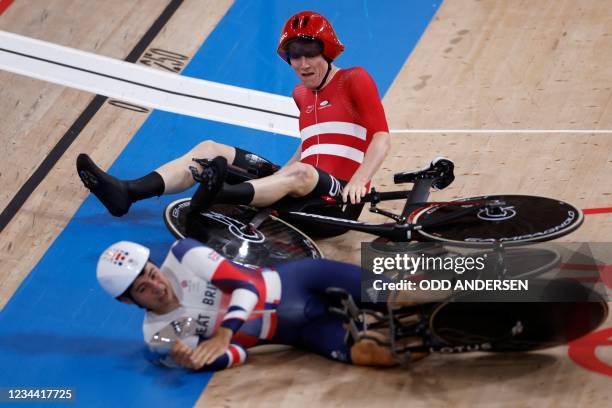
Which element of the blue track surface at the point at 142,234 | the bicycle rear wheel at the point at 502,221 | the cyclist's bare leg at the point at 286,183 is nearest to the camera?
the bicycle rear wheel at the point at 502,221

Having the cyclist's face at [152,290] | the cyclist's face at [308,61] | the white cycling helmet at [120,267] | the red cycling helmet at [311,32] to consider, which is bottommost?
the cyclist's face at [152,290]

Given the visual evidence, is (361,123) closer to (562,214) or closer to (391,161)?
(391,161)

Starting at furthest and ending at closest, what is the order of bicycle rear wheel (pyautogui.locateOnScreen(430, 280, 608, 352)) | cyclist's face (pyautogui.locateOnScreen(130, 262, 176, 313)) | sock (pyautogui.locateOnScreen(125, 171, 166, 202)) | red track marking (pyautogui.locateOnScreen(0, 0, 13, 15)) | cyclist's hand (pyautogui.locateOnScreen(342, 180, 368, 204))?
1. red track marking (pyautogui.locateOnScreen(0, 0, 13, 15))
2. sock (pyautogui.locateOnScreen(125, 171, 166, 202))
3. cyclist's hand (pyautogui.locateOnScreen(342, 180, 368, 204))
4. cyclist's face (pyautogui.locateOnScreen(130, 262, 176, 313))
5. bicycle rear wheel (pyautogui.locateOnScreen(430, 280, 608, 352))

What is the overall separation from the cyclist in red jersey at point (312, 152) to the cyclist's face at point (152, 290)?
2.71 feet

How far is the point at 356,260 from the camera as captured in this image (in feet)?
23.4

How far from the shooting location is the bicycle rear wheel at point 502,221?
6086 millimetres

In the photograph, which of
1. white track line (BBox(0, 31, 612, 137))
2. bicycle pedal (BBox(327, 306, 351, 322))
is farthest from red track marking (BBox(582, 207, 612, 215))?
bicycle pedal (BBox(327, 306, 351, 322))

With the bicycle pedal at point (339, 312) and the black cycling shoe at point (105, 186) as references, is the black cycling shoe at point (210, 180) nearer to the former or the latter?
the black cycling shoe at point (105, 186)

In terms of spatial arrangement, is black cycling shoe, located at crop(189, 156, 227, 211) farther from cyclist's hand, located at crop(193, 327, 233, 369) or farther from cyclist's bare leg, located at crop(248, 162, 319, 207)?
cyclist's hand, located at crop(193, 327, 233, 369)

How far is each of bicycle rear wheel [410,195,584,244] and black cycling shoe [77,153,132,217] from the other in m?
1.79

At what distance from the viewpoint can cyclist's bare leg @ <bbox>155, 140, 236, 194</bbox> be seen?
23.9ft

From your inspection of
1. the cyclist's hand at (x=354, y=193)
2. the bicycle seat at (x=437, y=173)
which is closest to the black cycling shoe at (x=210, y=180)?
the cyclist's hand at (x=354, y=193)

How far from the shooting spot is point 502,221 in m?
6.28

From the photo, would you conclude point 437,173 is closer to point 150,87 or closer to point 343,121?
point 343,121
